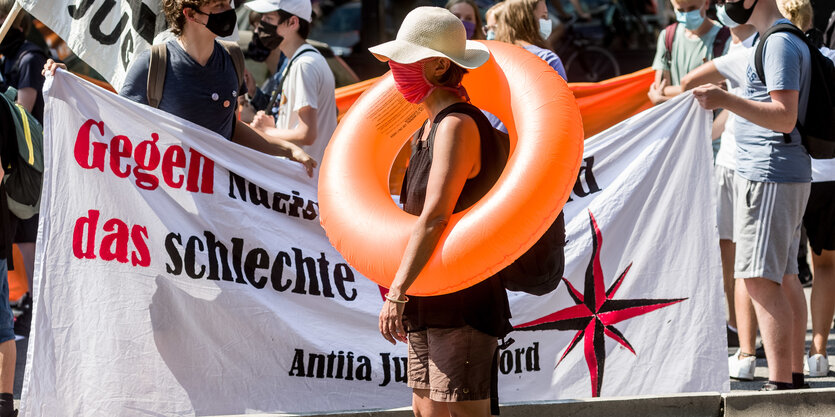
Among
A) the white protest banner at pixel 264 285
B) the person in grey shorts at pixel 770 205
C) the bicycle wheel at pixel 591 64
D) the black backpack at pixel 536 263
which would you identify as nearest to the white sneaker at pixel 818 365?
the person in grey shorts at pixel 770 205

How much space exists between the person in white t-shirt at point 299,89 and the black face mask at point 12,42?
2118 millimetres

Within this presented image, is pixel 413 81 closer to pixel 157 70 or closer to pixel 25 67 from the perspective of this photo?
pixel 157 70

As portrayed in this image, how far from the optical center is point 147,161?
16.1ft

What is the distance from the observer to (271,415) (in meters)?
4.91

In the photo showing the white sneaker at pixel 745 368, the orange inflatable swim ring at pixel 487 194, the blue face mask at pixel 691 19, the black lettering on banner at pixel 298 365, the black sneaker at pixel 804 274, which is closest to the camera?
the orange inflatable swim ring at pixel 487 194

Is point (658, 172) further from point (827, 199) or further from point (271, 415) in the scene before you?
point (271, 415)

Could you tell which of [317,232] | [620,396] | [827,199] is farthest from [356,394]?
[827,199]

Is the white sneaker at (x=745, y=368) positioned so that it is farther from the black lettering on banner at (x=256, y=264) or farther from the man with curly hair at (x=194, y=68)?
the man with curly hair at (x=194, y=68)

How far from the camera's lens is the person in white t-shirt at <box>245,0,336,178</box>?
18.7ft

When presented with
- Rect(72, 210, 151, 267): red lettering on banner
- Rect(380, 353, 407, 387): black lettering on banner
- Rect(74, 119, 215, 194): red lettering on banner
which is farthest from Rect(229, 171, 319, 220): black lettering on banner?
Rect(380, 353, 407, 387): black lettering on banner

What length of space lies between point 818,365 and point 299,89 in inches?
121

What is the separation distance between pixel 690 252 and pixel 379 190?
1.96 m

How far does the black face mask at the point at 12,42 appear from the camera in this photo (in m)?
7.30

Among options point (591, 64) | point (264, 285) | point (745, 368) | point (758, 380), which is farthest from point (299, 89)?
point (591, 64)
